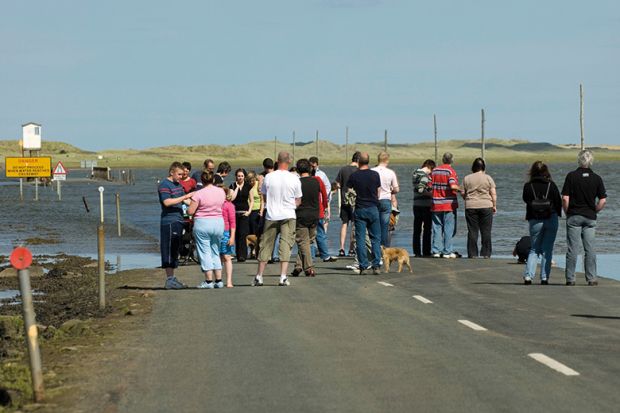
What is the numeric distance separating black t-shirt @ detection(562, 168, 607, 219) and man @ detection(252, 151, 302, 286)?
421cm

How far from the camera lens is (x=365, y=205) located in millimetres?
21141

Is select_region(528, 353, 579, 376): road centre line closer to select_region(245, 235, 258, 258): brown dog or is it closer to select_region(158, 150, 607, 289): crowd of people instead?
select_region(158, 150, 607, 289): crowd of people

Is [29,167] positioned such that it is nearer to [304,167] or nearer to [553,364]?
[304,167]

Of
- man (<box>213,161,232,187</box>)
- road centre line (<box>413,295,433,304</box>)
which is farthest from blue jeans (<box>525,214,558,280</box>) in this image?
man (<box>213,161,232,187</box>)

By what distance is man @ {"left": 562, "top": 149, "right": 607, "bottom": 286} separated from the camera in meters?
19.4

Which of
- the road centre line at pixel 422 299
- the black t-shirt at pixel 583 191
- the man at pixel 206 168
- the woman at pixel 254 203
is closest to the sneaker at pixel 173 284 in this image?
the man at pixel 206 168

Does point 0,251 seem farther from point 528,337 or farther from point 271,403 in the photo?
point 271,403

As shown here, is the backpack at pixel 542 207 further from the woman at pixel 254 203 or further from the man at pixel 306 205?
the woman at pixel 254 203

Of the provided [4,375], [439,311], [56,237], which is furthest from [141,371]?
[56,237]

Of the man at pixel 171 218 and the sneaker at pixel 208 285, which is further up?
the man at pixel 171 218

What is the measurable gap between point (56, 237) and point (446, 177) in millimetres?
18184

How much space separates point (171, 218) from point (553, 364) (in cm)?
917

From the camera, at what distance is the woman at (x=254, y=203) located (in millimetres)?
25062

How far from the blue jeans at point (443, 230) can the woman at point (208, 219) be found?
7.68m
